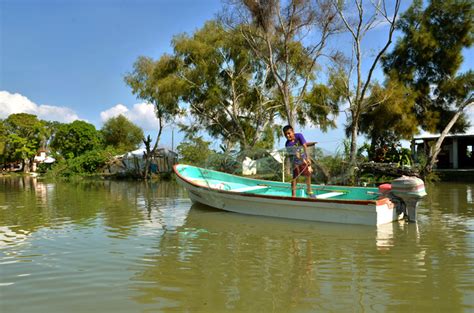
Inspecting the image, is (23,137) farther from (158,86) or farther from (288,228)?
(288,228)

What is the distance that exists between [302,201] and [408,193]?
80.5 inches

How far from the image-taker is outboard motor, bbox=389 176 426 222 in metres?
7.80

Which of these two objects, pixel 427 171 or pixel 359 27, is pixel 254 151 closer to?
pixel 359 27

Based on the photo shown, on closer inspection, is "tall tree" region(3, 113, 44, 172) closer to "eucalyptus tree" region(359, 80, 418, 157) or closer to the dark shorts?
"eucalyptus tree" region(359, 80, 418, 157)

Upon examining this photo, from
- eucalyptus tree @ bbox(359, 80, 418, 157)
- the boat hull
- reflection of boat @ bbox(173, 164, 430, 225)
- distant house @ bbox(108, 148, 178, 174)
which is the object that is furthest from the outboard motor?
distant house @ bbox(108, 148, 178, 174)

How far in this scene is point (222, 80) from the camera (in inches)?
975

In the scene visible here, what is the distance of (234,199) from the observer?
9641 mm

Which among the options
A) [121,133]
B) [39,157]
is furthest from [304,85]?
[39,157]

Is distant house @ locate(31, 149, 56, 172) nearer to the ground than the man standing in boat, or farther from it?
farther from it

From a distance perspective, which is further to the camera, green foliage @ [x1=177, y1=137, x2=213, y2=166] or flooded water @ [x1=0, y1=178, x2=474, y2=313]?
green foliage @ [x1=177, y1=137, x2=213, y2=166]

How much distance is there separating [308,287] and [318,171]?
36.7 ft

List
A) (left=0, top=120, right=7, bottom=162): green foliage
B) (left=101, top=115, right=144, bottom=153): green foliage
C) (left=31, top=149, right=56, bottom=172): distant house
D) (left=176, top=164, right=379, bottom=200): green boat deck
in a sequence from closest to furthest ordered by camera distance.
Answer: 1. (left=176, top=164, right=379, bottom=200): green boat deck
2. (left=0, top=120, right=7, bottom=162): green foliage
3. (left=101, top=115, right=144, bottom=153): green foliage
4. (left=31, top=149, right=56, bottom=172): distant house

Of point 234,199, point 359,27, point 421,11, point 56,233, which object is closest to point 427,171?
point 359,27

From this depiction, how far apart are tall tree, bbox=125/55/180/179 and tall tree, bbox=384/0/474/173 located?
45.4 ft
